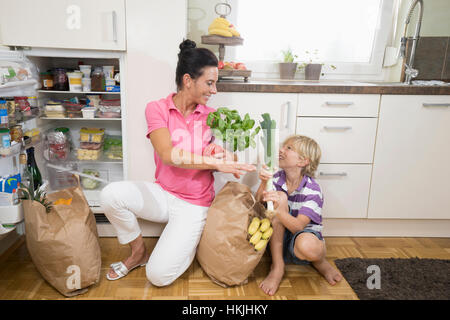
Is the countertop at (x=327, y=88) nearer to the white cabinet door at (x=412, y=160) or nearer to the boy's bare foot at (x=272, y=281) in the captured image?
the white cabinet door at (x=412, y=160)

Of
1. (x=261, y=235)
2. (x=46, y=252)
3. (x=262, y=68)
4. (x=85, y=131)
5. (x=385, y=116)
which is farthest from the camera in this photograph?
(x=262, y=68)

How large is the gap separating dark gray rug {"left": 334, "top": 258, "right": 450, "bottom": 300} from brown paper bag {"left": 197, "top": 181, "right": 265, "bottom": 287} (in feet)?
1.69

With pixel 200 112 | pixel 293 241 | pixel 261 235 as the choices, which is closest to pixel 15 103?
pixel 200 112

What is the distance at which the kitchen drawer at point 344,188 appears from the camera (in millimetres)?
2039

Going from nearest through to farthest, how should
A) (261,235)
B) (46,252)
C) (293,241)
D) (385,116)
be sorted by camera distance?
1. (46,252)
2. (261,235)
3. (293,241)
4. (385,116)

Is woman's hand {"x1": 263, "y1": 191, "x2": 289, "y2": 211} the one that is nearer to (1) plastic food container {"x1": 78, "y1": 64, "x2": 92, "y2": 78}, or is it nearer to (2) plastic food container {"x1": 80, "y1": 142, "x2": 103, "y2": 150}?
(2) plastic food container {"x1": 80, "y1": 142, "x2": 103, "y2": 150}

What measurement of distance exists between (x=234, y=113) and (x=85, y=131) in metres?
1.07

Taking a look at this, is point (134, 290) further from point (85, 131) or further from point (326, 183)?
point (326, 183)

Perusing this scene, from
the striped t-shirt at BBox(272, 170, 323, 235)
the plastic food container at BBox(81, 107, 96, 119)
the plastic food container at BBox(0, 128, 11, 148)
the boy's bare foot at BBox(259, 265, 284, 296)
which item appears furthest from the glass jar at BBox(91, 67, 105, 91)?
the boy's bare foot at BBox(259, 265, 284, 296)

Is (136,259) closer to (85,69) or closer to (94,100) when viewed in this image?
(94,100)

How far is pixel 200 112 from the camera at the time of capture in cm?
167

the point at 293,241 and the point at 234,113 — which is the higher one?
the point at 234,113

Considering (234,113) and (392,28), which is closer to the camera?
(234,113)

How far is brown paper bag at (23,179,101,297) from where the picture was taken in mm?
1473
